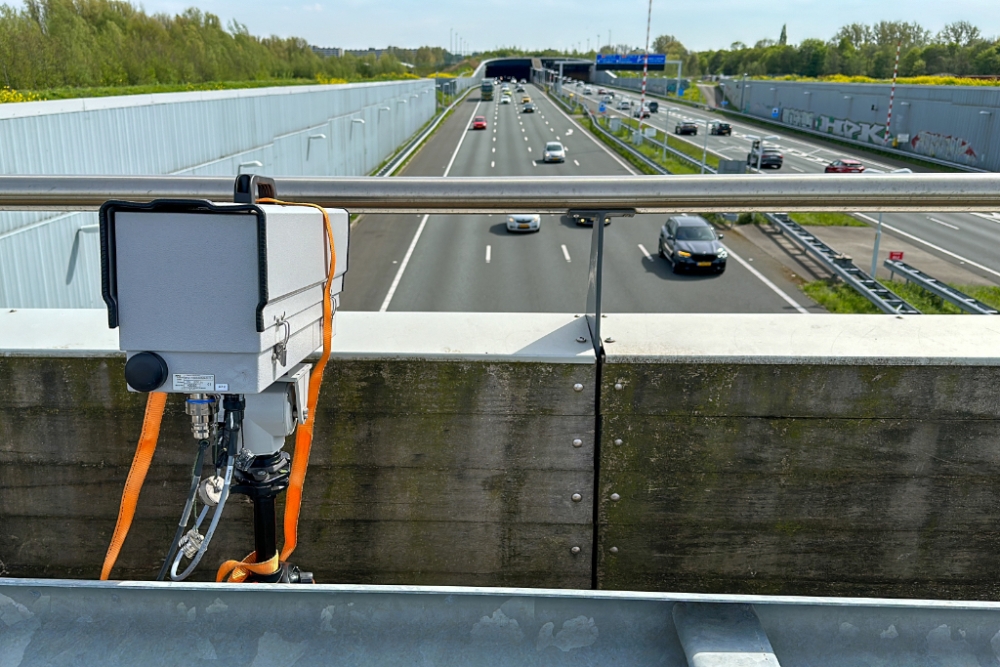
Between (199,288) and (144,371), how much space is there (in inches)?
10.3

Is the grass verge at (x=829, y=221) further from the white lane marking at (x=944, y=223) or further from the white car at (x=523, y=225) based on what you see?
the white car at (x=523, y=225)

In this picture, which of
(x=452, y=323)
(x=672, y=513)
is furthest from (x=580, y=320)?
(x=672, y=513)

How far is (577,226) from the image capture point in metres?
38.7

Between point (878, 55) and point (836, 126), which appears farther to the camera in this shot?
point (878, 55)

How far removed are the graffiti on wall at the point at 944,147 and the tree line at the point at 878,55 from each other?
367 inches

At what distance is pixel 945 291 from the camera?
2045 centimetres

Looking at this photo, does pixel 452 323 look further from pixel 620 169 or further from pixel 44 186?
pixel 620 169

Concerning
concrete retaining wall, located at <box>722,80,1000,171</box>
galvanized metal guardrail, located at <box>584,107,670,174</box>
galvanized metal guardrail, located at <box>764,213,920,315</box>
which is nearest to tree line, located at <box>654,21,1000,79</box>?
concrete retaining wall, located at <box>722,80,1000,171</box>

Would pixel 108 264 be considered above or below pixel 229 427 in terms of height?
above

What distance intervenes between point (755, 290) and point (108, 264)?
26.8 m

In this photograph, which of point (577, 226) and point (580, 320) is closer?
point (580, 320)

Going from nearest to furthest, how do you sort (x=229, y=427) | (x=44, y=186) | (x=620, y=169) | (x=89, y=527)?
(x=229, y=427) < (x=44, y=186) < (x=89, y=527) < (x=620, y=169)

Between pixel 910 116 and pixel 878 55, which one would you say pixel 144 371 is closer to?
pixel 910 116

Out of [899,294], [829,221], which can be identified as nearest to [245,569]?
[899,294]
